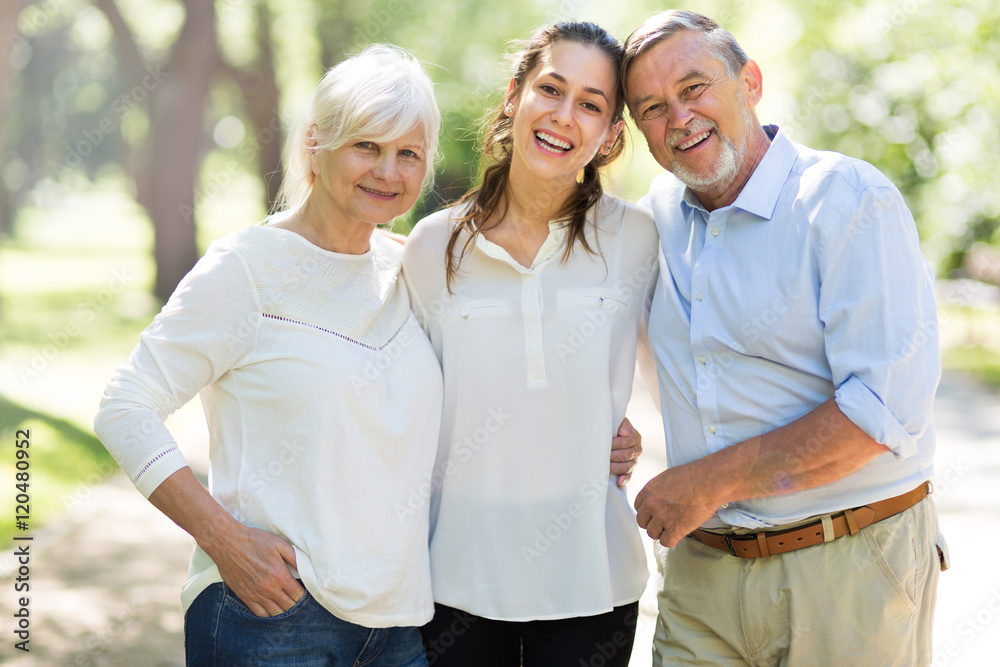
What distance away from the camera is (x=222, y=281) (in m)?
2.36

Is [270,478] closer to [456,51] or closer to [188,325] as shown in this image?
[188,325]

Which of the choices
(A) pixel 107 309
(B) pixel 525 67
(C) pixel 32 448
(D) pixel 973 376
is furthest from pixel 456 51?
(B) pixel 525 67

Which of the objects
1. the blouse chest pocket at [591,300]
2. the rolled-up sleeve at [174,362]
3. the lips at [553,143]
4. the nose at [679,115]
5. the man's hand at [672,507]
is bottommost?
the man's hand at [672,507]

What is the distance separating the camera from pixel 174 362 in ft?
7.54

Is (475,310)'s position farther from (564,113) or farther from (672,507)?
(672,507)

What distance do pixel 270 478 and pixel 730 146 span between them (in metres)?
1.65

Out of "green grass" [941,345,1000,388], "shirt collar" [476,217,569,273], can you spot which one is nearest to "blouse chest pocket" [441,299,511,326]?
"shirt collar" [476,217,569,273]

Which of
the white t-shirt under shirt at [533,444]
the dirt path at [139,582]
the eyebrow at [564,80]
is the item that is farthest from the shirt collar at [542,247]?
the dirt path at [139,582]

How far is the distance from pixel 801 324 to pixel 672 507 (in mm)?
642

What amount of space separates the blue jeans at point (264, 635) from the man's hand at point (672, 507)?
35.0 inches

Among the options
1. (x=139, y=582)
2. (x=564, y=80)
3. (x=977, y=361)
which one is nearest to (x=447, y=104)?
(x=977, y=361)

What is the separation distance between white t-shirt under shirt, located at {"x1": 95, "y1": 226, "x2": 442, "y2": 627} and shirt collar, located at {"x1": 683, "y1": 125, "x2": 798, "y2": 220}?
1.14 m

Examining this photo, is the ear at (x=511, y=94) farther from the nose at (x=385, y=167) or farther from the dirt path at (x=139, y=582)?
the dirt path at (x=139, y=582)

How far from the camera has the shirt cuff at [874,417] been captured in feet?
7.51
